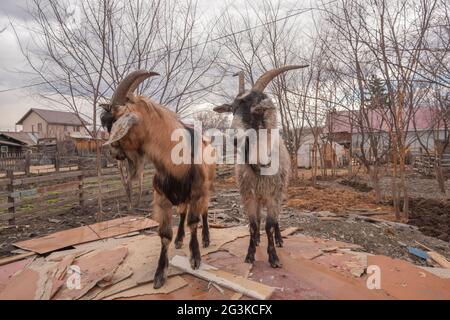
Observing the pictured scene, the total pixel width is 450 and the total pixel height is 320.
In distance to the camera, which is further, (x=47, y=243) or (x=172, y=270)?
(x=47, y=243)

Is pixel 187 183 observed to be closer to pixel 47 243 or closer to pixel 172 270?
pixel 172 270

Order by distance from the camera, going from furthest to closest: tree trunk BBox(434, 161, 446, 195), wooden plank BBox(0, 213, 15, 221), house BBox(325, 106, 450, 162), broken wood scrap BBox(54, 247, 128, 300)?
tree trunk BBox(434, 161, 446, 195) < house BBox(325, 106, 450, 162) < wooden plank BBox(0, 213, 15, 221) < broken wood scrap BBox(54, 247, 128, 300)

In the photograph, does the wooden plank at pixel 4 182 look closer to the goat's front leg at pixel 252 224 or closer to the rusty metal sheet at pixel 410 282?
the goat's front leg at pixel 252 224

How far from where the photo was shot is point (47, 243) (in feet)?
18.0

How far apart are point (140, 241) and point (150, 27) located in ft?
15.9

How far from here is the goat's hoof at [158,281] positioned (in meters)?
3.48

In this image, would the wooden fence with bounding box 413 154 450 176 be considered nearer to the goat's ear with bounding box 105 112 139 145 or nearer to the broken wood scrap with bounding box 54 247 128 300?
the broken wood scrap with bounding box 54 247 128 300

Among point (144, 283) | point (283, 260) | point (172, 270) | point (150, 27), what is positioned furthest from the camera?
point (150, 27)

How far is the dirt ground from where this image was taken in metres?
5.97

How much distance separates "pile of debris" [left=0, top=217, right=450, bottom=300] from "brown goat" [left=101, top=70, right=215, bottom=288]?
305 millimetres

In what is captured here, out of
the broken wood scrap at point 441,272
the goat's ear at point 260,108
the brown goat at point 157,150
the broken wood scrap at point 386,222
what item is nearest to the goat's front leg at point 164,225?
the brown goat at point 157,150

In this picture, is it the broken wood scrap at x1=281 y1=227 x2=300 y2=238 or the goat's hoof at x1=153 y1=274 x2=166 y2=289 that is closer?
the goat's hoof at x1=153 y1=274 x2=166 y2=289

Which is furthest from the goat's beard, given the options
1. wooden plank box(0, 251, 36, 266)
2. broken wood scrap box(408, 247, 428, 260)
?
broken wood scrap box(408, 247, 428, 260)
